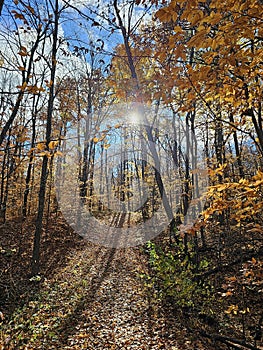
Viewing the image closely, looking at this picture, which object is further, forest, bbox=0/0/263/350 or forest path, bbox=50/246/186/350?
forest path, bbox=50/246/186/350

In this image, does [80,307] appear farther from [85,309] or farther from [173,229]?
[173,229]

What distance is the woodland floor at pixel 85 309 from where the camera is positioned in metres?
4.61

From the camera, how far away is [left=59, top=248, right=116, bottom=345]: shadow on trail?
16.2 feet

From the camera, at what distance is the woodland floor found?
181 inches

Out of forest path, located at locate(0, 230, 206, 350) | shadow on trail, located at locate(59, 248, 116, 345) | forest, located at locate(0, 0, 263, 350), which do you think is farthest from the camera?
shadow on trail, located at locate(59, 248, 116, 345)

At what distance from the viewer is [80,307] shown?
6020mm

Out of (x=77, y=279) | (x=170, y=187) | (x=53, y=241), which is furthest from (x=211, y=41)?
(x=53, y=241)

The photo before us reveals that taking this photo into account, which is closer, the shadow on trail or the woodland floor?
the woodland floor

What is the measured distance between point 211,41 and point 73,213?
14.5 m

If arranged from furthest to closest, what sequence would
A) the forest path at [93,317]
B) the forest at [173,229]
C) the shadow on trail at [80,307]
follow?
the shadow on trail at [80,307] < the forest path at [93,317] < the forest at [173,229]

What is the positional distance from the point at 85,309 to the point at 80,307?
0.15 metres

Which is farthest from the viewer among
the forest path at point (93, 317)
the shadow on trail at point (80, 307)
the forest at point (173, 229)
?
the shadow on trail at point (80, 307)

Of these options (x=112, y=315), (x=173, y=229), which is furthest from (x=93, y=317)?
(x=173, y=229)

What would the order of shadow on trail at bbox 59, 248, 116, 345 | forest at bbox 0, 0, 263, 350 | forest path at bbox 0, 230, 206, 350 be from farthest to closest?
shadow on trail at bbox 59, 248, 116, 345 → forest path at bbox 0, 230, 206, 350 → forest at bbox 0, 0, 263, 350
